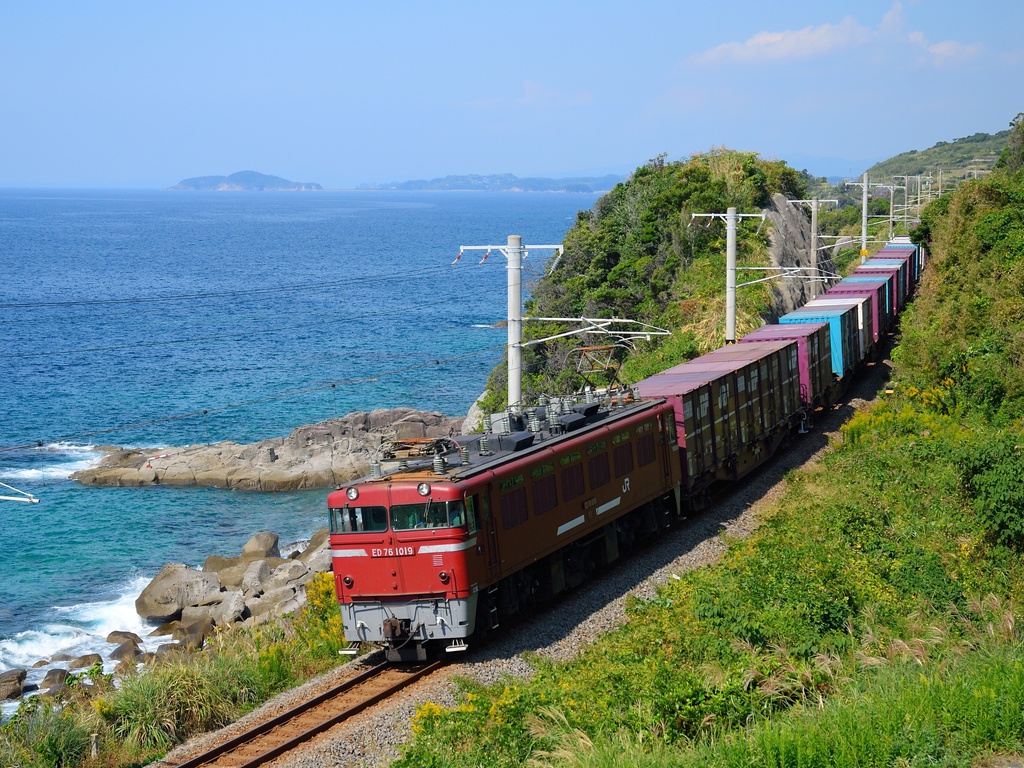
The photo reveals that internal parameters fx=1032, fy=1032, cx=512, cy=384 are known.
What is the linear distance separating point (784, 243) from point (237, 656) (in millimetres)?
47636

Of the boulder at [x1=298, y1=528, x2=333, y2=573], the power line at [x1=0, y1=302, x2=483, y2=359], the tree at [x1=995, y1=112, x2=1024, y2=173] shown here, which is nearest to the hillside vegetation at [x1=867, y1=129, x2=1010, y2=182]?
the tree at [x1=995, y1=112, x2=1024, y2=173]

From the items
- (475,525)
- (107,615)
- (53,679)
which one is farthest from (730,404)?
(107,615)

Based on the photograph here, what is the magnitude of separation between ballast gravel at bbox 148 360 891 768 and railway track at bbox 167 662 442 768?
0.59 ft

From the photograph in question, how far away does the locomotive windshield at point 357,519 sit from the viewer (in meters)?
16.6

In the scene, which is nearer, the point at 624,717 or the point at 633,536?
the point at 624,717

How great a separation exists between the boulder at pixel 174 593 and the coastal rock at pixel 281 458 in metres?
14.1

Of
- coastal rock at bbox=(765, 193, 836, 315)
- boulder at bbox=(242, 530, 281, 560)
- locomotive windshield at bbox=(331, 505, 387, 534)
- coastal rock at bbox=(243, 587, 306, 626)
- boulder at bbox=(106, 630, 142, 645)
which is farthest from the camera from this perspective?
coastal rock at bbox=(765, 193, 836, 315)

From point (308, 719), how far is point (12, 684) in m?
15.8

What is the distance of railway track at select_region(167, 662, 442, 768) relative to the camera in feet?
44.8

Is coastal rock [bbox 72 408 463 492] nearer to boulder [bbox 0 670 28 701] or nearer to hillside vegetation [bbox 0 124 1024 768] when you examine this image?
boulder [bbox 0 670 28 701]

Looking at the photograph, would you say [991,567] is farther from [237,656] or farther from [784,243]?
[784,243]

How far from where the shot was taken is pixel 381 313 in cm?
9238

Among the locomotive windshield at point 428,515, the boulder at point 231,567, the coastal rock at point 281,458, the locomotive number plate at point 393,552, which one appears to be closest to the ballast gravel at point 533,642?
the locomotive number plate at point 393,552

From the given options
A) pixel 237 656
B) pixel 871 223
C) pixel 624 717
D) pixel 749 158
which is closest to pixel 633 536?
pixel 237 656
